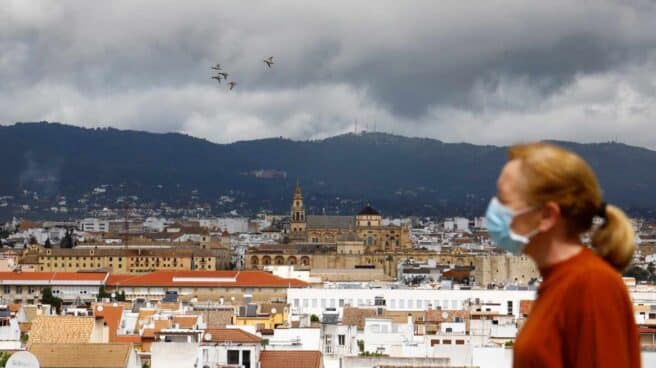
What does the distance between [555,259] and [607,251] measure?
17 centimetres

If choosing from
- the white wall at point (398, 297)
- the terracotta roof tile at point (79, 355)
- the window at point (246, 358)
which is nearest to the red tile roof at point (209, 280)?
the white wall at point (398, 297)

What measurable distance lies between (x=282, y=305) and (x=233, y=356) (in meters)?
44.0

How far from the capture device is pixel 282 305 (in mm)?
77438

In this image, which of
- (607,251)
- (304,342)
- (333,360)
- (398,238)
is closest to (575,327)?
(607,251)

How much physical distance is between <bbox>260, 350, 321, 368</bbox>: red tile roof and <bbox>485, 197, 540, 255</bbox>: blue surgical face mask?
27.7 meters

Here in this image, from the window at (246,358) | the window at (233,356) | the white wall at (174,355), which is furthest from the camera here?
the white wall at (174,355)

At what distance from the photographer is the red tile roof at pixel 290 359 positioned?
3181 cm

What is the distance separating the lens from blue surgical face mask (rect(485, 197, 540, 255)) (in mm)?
3803

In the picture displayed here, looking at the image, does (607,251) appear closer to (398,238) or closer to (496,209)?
(496,209)

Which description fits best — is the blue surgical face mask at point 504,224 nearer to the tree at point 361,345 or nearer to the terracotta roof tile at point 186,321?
the tree at point 361,345

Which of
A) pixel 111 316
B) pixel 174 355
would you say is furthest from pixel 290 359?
pixel 111 316

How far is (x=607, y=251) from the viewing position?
3.91 metres

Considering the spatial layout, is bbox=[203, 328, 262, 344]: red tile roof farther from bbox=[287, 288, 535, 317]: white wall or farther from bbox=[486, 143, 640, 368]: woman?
bbox=[287, 288, 535, 317]: white wall

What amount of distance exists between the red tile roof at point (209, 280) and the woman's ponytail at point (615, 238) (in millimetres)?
99632
